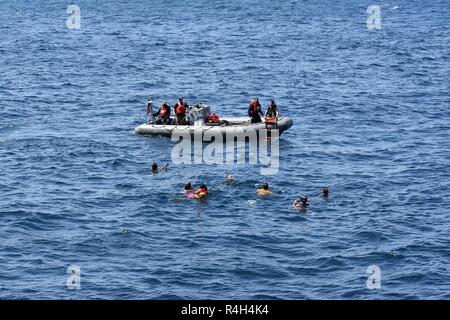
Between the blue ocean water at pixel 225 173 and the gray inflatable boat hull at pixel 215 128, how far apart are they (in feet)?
2.62

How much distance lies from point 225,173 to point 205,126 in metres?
6.64

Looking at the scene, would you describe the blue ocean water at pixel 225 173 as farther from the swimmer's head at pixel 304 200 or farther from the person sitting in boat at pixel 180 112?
the person sitting in boat at pixel 180 112

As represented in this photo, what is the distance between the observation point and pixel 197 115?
167 feet

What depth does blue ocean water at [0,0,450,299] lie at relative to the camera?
32.6 metres

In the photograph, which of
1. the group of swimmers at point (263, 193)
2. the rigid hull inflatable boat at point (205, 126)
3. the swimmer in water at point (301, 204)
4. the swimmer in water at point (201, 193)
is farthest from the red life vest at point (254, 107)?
the swimmer in water at point (301, 204)

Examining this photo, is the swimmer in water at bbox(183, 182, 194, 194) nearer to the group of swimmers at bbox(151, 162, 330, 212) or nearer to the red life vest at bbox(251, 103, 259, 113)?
the group of swimmers at bbox(151, 162, 330, 212)

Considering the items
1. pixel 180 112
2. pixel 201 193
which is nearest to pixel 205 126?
pixel 180 112

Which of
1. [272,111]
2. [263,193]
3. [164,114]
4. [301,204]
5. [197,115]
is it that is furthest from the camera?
[164,114]

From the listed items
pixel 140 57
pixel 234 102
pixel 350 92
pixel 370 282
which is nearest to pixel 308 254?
pixel 370 282

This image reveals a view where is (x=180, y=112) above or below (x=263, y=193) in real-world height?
above

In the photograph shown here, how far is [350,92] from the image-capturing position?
66.4 metres

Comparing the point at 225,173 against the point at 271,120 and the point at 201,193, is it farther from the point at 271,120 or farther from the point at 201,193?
the point at 271,120

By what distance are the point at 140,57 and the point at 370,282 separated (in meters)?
52.8
